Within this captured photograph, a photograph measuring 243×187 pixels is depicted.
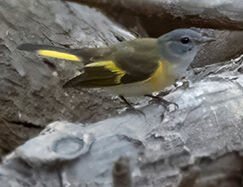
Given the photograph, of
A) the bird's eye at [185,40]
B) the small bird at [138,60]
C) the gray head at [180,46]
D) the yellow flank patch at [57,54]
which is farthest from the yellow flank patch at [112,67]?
the bird's eye at [185,40]

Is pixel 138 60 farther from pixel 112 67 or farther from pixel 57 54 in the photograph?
pixel 57 54

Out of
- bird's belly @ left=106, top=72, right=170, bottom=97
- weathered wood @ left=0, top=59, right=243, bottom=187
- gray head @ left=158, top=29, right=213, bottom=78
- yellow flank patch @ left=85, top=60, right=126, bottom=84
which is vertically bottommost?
weathered wood @ left=0, top=59, right=243, bottom=187

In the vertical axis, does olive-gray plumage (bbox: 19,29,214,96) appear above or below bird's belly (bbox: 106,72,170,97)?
above

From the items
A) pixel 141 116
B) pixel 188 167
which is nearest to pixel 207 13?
pixel 141 116

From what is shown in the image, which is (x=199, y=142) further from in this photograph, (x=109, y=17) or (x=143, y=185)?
(x=109, y=17)

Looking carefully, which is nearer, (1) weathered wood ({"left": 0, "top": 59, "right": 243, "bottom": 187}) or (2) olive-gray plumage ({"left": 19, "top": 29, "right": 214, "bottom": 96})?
(1) weathered wood ({"left": 0, "top": 59, "right": 243, "bottom": 187})

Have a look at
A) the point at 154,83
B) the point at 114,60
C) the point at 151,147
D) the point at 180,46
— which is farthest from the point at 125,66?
the point at 151,147

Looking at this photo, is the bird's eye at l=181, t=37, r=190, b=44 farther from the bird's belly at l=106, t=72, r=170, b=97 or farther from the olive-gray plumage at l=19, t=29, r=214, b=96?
the bird's belly at l=106, t=72, r=170, b=97

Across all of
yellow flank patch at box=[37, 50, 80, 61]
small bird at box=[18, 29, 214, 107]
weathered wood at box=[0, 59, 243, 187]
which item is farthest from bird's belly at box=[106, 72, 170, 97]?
yellow flank patch at box=[37, 50, 80, 61]
